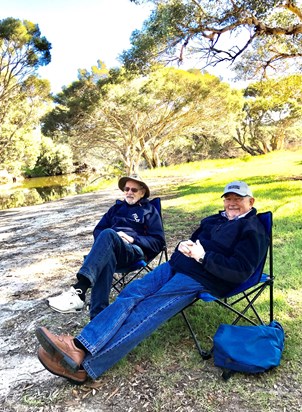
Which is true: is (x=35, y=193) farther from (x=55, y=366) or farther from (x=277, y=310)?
(x=55, y=366)

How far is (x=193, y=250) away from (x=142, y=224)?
1046 millimetres

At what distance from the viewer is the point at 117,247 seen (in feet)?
9.27

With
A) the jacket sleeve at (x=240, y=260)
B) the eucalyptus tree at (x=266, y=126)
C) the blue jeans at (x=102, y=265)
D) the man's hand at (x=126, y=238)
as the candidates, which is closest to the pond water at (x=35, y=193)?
the man's hand at (x=126, y=238)

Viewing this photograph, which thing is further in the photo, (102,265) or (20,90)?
(20,90)

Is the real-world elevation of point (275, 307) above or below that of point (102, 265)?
below

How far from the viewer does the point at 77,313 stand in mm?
3129

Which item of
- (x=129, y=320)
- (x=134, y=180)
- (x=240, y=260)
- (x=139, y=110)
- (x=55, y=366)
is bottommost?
(x=55, y=366)

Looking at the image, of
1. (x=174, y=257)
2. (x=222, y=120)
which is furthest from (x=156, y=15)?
(x=222, y=120)

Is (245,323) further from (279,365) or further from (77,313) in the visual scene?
(77,313)

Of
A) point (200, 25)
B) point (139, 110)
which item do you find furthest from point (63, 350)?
point (139, 110)

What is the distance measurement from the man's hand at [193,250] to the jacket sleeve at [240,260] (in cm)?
5

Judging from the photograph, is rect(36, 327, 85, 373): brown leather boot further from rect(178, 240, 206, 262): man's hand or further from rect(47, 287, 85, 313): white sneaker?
rect(178, 240, 206, 262): man's hand

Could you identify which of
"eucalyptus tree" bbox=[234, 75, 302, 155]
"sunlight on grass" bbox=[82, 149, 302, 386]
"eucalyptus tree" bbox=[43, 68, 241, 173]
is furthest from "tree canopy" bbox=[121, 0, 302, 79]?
"eucalyptus tree" bbox=[234, 75, 302, 155]

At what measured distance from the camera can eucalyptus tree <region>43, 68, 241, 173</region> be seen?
17.2 m
